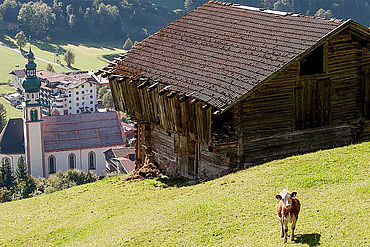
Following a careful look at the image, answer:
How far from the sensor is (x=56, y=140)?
358 ft

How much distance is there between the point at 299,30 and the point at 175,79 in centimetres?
465

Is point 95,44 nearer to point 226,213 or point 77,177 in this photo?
point 77,177

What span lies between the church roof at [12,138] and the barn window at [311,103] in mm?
91675

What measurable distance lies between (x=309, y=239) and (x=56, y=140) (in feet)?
324

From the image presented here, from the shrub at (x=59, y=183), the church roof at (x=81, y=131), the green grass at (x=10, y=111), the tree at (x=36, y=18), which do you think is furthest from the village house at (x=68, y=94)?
the shrub at (x=59, y=183)

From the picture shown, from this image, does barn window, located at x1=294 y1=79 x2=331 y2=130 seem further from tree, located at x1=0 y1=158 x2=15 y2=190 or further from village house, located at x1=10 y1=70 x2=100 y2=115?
village house, located at x1=10 y1=70 x2=100 y2=115

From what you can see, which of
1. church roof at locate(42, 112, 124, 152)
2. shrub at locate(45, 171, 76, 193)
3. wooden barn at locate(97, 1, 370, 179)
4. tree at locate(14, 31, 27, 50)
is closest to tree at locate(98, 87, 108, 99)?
tree at locate(14, 31, 27, 50)

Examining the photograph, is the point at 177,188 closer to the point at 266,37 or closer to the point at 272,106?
the point at 272,106

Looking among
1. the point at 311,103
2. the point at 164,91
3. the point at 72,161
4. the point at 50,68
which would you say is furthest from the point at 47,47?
the point at 311,103

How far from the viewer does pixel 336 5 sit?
179125 millimetres

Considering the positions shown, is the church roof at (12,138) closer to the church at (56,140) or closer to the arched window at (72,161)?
the church at (56,140)

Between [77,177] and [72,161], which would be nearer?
[77,177]

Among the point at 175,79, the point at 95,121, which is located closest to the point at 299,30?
the point at 175,79

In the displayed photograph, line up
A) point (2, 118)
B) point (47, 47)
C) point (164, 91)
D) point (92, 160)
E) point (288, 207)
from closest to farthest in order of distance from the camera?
point (288, 207), point (164, 91), point (92, 160), point (2, 118), point (47, 47)
